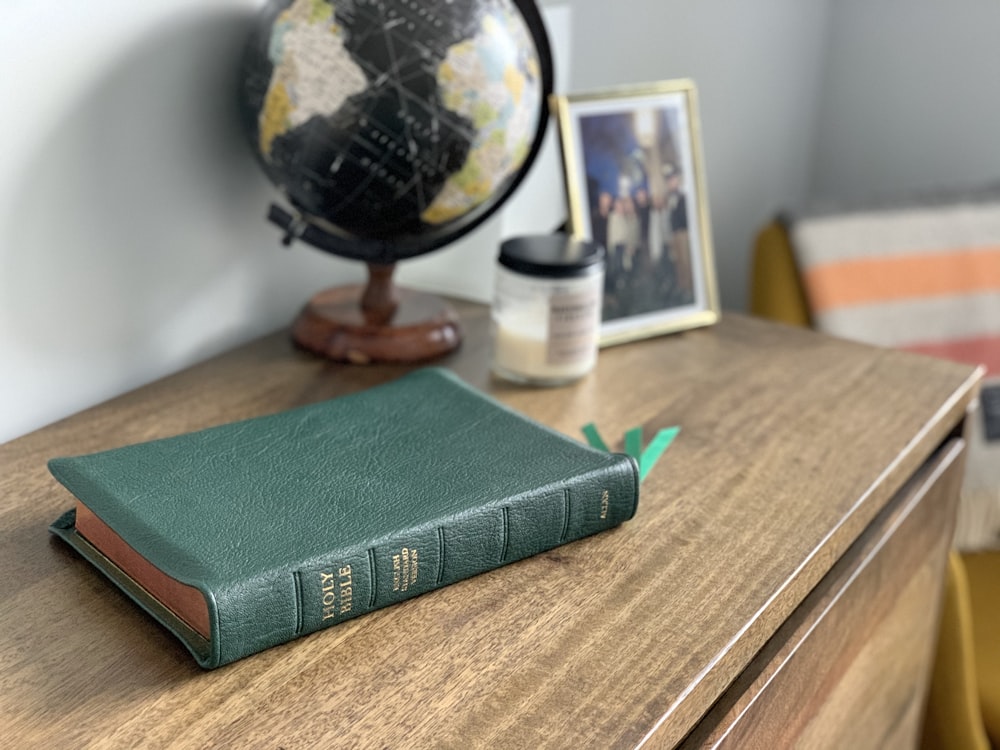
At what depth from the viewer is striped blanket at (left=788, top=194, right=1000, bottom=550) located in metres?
1.42

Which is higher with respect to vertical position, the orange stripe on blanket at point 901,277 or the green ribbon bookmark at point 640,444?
the green ribbon bookmark at point 640,444

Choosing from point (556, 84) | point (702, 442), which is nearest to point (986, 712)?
point (702, 442)

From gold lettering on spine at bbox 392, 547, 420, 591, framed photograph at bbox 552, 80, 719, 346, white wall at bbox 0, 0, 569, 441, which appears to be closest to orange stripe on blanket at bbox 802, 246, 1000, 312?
framed photograph at bbox 552, 80, 719, 346

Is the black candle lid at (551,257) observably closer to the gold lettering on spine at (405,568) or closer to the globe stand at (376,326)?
the globe stand at (376,326)

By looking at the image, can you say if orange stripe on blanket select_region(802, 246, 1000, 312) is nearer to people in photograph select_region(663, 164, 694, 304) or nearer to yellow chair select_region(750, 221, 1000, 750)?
yellow chair select_region(750, 221, 1000, 750)

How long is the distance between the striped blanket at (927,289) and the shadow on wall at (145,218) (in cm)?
79

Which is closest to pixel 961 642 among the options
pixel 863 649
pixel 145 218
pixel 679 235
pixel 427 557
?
pixel 863 649

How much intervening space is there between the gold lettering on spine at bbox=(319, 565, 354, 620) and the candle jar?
359mm

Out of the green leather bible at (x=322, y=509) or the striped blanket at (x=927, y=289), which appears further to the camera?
the striped blanket at (x=927, y=289)

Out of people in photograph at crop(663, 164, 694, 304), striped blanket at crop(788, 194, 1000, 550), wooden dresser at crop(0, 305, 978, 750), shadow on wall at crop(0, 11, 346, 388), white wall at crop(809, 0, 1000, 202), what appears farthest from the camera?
white wall at crop(809, 0, 1000, 202)

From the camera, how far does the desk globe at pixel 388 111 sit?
77 centimetres

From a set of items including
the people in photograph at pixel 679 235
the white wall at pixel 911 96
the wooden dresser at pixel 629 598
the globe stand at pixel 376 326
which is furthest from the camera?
the white wall at pixel 911 96

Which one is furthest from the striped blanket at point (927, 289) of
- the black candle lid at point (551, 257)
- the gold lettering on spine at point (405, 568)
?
the gold lettering on spine at point (405, 568)

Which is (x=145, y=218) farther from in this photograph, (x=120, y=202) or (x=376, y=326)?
(x=376, y=326)
